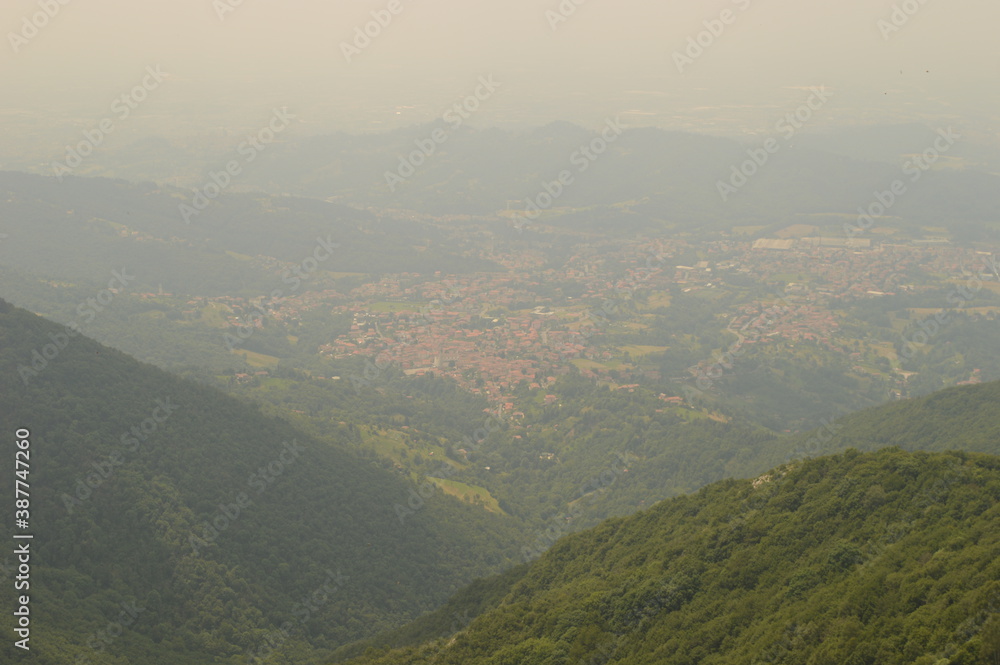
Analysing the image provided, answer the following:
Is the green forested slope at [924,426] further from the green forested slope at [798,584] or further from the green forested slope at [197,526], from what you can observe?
the green forested slope at [197,526]

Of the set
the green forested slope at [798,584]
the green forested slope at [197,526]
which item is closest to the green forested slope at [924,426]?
the green forested slope at [798,584]

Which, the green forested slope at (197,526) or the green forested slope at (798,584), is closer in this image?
the green forested slope at (798,584)

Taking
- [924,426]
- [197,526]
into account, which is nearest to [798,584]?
[197,526]

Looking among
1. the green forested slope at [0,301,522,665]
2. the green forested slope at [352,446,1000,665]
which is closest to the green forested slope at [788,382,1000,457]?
the green forested slope at [352,446,1000,665]

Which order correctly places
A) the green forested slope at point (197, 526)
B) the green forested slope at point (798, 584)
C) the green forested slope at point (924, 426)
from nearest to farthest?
the green forested slope at point (798, 584), the green forested slope at point (197, 526), the green forested slope at point (924, 426)

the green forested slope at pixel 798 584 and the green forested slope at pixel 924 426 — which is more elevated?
the green forested slope at pixel 798 584

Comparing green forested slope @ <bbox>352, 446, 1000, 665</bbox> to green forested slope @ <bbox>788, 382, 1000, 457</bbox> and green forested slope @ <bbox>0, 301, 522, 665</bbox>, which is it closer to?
green forested slope @ <bbox>0, 301, 522, 665</bbox>

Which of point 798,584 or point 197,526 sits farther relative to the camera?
point 197,526

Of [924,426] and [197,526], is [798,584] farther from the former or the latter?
[924,426]
